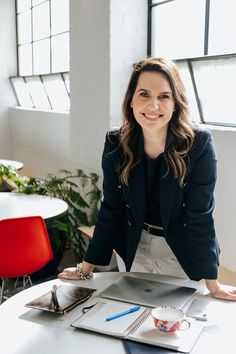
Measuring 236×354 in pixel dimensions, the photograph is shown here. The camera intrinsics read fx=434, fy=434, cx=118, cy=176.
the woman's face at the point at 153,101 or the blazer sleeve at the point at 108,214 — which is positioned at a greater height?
the woman's face at the point at 153,101

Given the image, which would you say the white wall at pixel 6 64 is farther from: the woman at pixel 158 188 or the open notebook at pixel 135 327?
the open notebook at pixel 135 327

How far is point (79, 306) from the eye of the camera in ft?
5.11

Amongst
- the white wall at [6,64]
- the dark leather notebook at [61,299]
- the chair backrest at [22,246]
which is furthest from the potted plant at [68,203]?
the white wall at [6,64]

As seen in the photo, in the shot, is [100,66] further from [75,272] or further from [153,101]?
[75,272]

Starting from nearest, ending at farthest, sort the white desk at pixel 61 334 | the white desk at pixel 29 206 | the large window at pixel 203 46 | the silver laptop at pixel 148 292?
1. the white desk at pixel 61 334
2. the silver laptop at pixel 148 292
3. the white desk at pixel 29 206
4. the large window at pixel 203 46

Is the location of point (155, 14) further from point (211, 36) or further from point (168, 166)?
point (168, 166)

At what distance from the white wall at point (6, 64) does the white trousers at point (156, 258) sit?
7.24m

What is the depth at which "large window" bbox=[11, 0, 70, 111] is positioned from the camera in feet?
22.0

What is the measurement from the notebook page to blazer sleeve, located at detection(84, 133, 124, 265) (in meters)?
0.35

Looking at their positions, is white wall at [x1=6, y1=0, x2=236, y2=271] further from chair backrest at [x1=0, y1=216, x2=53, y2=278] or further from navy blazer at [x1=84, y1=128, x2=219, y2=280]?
navy blazer at [x1=84, y1=128, x2=219, y2=280]

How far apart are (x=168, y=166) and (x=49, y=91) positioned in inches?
231

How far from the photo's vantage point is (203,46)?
3660 millimetres

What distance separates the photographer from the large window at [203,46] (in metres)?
3.43

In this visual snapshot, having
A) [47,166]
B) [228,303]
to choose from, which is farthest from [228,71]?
[47,166]
